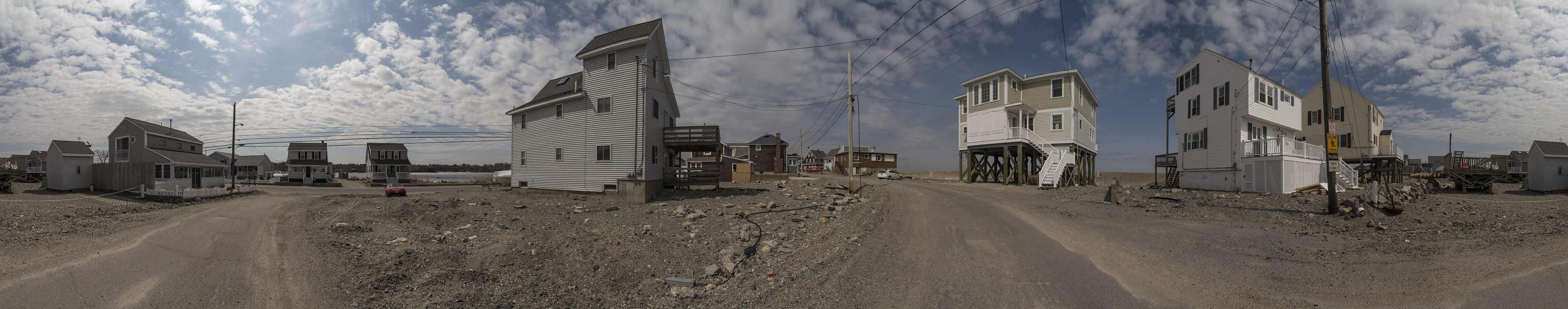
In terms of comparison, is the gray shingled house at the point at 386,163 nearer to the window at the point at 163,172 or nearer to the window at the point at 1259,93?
the window at the point at 163,172

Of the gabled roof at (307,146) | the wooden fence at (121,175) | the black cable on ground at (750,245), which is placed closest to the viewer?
the black cable on ground at (750,245)

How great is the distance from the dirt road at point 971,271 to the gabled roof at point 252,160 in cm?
10118

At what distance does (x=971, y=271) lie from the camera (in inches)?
288

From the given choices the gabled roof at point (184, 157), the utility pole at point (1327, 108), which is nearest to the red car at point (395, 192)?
the gabled roof at point (184, 157)

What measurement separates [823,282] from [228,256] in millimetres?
12213

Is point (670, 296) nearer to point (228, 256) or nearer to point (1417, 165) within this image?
point (228, 256)

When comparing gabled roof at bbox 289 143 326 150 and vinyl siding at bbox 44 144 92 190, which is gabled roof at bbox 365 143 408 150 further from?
vinyl siding at bbox 44 144 92 190

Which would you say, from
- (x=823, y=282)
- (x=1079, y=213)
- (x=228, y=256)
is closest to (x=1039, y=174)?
(x=1079, y=213)

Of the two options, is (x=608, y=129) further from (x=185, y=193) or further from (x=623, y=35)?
(x=185, y=193)

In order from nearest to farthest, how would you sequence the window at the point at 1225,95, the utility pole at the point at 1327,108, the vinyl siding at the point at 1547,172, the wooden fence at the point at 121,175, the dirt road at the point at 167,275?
the dirt road at the point at 167,275, the utility pole at the point at 1327,108, the vinyl siding at the point at 1547,172, the window at the point at 1225,95, the wooden fence at the point at 121,175

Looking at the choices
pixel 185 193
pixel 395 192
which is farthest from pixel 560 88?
pixel 185 193

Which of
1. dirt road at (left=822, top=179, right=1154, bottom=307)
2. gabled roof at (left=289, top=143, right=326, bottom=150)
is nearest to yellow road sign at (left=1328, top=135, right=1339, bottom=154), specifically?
dirt road at (left=822, top=179, right=1154, bottom=307)

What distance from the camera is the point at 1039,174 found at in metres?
23.4

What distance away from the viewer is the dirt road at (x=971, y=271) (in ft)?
20.0
